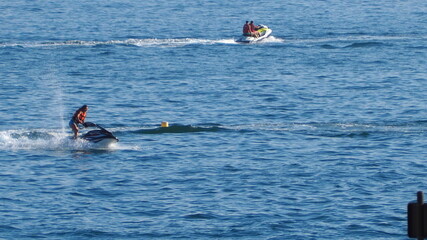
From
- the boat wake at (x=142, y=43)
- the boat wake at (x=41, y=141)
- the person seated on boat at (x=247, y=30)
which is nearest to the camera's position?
the boat wake at (x=41, y=141)

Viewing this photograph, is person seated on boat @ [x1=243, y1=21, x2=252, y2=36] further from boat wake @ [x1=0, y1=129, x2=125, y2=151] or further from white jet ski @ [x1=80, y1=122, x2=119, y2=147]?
white jet ski @ [x1=80, y1=122, x2=119, y2=147]

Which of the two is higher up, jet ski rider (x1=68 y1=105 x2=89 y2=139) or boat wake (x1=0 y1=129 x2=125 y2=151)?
jet ski rider (x1=68 y1=105 x2=89 y2=139)

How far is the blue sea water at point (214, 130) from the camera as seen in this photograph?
A: 1292 inches

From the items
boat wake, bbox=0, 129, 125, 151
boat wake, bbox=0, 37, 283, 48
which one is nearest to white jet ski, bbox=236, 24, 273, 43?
boat wake, bbox=0, 37, 283, 48

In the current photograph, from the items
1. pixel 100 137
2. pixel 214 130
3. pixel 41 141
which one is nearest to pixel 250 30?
pixel 214 130

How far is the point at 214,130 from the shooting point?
47.0 metres

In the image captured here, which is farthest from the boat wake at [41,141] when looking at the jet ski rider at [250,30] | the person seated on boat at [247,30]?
the jet ski rider at [250,30]

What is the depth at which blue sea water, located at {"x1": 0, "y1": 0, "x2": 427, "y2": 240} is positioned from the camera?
32.8m

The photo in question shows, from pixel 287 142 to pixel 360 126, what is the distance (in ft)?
15.8

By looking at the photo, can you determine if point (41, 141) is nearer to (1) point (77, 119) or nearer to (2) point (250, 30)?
(1) point (77, 119)

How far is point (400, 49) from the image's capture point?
235 feet

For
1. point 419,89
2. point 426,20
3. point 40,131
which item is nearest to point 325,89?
point 419,89

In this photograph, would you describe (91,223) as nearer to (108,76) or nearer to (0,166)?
(0,166)

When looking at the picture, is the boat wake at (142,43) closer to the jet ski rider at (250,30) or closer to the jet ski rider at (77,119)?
the jet ski rider at (250,30)
